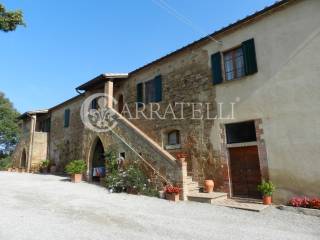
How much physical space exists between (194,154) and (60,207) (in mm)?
5192

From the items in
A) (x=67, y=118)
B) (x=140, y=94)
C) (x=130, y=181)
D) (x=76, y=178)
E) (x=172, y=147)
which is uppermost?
(x=67, y=118)

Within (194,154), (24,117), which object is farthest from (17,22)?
(24,117)

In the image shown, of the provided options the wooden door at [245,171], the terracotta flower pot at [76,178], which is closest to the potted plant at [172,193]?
the wooden door at [245,171]

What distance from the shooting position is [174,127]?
36.5 ft

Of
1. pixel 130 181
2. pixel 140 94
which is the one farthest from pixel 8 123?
pixel 130 181

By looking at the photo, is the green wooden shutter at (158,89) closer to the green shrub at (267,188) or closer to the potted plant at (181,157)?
the potted plant at (181,157)

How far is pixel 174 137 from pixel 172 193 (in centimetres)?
324

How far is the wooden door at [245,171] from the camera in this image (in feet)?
28.0

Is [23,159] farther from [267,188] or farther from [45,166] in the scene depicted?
[267,188]

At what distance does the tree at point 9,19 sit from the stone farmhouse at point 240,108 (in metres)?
5.74

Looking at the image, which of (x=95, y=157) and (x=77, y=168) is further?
(x=95, y=157)

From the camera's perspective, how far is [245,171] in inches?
347

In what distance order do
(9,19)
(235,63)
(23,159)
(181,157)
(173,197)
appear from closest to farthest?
1. (9,19)
2. (173,197)
3. (181,157)
4. (235,63)
5. (23,159)

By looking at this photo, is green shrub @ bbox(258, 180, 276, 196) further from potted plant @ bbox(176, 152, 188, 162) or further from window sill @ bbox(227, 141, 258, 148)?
potted plant @ bbox(176, 152, 188, 162)
